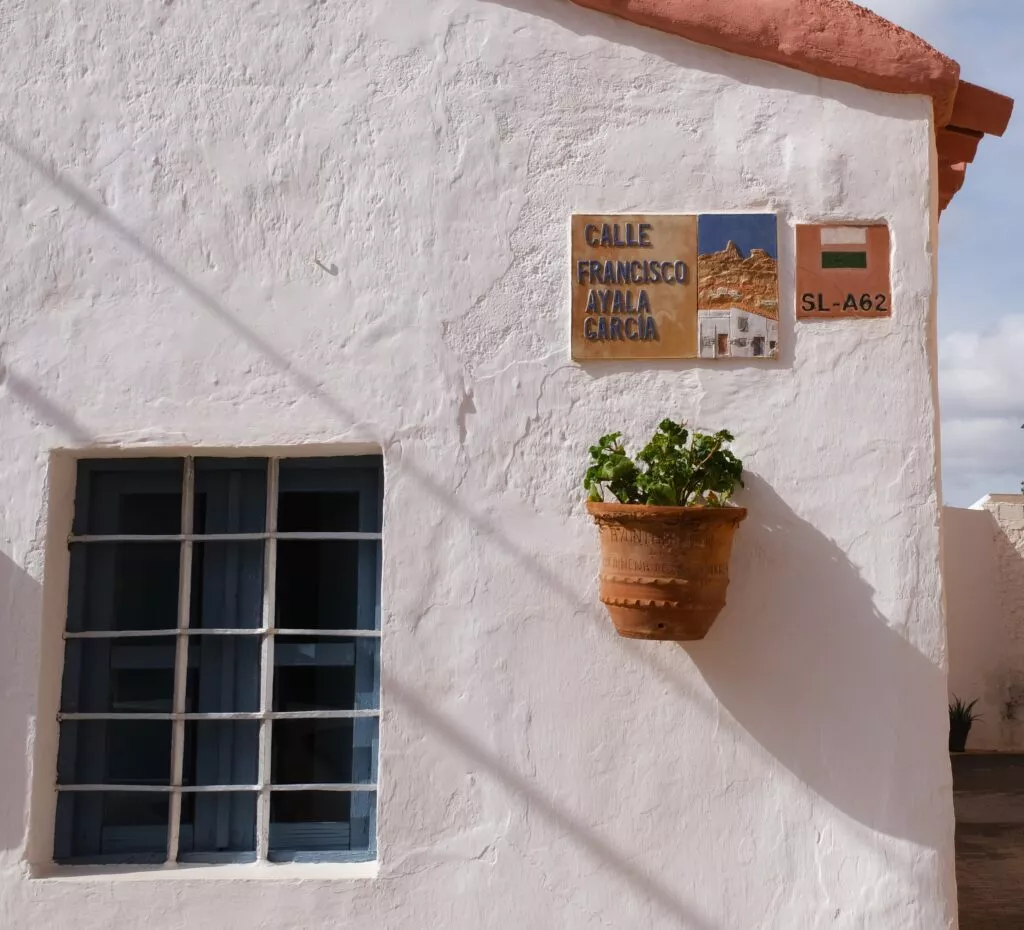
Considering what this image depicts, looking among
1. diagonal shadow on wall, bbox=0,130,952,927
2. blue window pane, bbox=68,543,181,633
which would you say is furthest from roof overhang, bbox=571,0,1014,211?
blue window pane, bbox=68,543,181,633

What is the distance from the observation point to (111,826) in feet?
12.1

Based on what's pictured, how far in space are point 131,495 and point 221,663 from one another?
65 centimetres

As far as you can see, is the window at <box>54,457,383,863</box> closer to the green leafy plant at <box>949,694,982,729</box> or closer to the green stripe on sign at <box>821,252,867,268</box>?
the green stripe on sign at <box>821,252,867,268</box>

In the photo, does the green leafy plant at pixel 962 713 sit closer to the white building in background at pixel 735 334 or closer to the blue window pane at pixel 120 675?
the white building in background at pixel 735 334

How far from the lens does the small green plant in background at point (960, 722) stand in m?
10.2

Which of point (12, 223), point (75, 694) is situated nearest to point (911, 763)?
point (75, 694)

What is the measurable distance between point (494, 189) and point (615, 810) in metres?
1.99

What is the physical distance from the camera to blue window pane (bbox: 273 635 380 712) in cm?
368

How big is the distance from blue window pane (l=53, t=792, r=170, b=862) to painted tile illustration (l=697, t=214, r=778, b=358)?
2.31m

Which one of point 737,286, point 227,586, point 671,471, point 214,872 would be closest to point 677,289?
point 737,286

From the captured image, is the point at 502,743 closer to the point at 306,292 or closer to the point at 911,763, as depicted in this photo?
the point at 911,763

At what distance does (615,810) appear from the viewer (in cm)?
344

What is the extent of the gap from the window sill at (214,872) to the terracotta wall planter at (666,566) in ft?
3.81

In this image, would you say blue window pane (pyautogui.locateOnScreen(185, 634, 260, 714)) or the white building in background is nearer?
the white building in background
